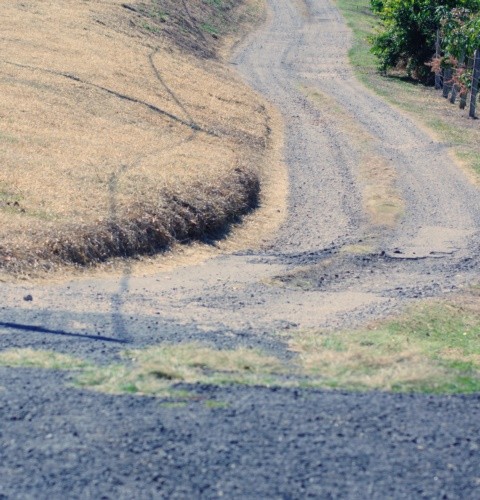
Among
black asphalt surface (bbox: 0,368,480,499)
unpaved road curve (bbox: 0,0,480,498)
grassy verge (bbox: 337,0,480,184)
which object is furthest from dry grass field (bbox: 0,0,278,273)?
black asphalt surface (bbox: 0,368,480,499)

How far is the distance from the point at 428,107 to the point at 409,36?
253 inches

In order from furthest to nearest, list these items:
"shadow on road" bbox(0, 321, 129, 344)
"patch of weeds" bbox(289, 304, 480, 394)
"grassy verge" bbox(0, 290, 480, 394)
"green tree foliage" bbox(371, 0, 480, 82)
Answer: "green tree foliage" bbox(371, 0, 480, 82), "shadow on road" bbox(0, 321, 129, 344), "patch of weeds" bbox(289, 304, 480, 394), "grassy verge" bbox(0, 290, 480, 394)

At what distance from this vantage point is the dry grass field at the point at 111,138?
1228cm

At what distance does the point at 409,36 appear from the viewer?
34656 mm

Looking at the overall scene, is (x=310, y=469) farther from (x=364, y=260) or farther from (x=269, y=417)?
(x=364, y=260)

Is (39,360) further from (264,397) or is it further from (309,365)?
(309,365)

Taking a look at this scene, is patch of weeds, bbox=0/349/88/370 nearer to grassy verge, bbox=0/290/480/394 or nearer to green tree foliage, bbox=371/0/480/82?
grassy verge, bbox=0/290/480/394

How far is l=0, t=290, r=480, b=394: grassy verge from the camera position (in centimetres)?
666

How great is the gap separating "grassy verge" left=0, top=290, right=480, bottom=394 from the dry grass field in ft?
12.2

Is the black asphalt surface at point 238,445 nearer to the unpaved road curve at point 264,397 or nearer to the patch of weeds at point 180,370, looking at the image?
the unpaved road curve at point 264,397

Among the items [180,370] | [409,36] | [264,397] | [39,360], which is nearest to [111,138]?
[39,360]

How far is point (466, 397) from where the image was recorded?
648 cm

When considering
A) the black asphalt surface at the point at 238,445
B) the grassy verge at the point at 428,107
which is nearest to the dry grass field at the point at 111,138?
the grassy verge at the point at 428,107

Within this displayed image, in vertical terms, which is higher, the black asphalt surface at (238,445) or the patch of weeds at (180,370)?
the black asphalt surface at (238,445)
